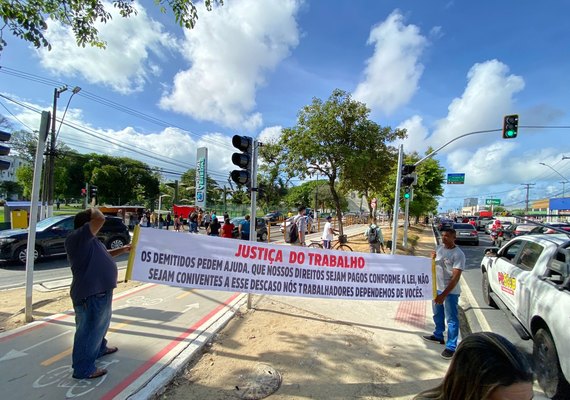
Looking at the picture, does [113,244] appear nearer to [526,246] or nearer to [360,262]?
[360,262]

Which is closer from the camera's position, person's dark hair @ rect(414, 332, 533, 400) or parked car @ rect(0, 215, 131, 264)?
person's dark hair @ rect(414, 332, 533, 400)

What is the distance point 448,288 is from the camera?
14.5 ft

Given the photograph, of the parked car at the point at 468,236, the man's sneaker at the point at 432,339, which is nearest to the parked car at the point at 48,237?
the man's sneaker at the point at 432,339

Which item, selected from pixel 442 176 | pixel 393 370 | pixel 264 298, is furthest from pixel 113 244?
pixel 442 176

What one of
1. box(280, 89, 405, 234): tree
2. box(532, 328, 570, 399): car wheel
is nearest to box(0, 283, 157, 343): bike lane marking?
box(532, 328, 570, 399): car wheel

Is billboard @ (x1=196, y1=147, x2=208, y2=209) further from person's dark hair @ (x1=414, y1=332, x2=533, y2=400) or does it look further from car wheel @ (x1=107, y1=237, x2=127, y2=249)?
person's dark hair @ (x1=414, y1=332, x2=533, y2=400)

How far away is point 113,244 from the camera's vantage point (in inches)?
499

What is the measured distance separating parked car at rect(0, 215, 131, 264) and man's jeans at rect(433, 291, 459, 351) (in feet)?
34.7

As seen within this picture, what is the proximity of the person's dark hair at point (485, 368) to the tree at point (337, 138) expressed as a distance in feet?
41.6

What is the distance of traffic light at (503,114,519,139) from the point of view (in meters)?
14.3

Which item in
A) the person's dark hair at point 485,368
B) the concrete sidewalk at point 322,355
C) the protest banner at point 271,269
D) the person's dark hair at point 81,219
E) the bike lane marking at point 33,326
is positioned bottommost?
the concrete sidewalk at point 322,355

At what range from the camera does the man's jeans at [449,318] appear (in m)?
4.37

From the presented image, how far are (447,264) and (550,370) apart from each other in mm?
1547

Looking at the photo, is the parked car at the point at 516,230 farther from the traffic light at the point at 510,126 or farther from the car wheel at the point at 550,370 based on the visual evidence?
the car wheel at the point at 550,370
